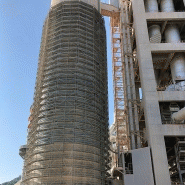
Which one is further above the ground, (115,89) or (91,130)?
(115,89)

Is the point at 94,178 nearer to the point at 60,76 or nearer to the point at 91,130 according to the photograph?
the point at 91,130

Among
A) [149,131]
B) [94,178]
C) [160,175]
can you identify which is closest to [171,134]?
[149,131]

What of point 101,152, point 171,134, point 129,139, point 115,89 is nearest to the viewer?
point 171,134

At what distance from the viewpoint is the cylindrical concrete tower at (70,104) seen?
27859 mm

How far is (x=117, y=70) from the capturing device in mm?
48500

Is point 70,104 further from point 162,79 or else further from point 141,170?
point 162,79

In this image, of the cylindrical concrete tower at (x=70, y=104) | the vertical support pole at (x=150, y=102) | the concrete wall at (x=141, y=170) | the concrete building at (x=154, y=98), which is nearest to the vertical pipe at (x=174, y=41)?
the concrete building at (x=154, y=98)

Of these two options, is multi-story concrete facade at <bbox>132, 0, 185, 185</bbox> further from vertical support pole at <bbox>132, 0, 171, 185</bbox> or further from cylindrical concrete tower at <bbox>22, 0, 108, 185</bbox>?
cylindrical concrete tower at <bbox>22, 0, 108, 185</bbox>

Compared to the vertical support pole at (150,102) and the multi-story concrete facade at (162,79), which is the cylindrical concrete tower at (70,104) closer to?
the multi-story concrete facade at (162,79)

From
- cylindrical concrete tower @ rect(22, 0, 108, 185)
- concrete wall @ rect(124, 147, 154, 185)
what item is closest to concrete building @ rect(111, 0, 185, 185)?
concrete wall @ rect(124, 147, 154, 185)

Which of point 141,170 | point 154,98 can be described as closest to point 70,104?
point 154,98

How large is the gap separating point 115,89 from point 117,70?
4351 mm

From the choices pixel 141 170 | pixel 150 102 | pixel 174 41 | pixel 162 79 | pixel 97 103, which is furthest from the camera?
pixel 162 79

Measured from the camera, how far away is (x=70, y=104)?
30781mm
